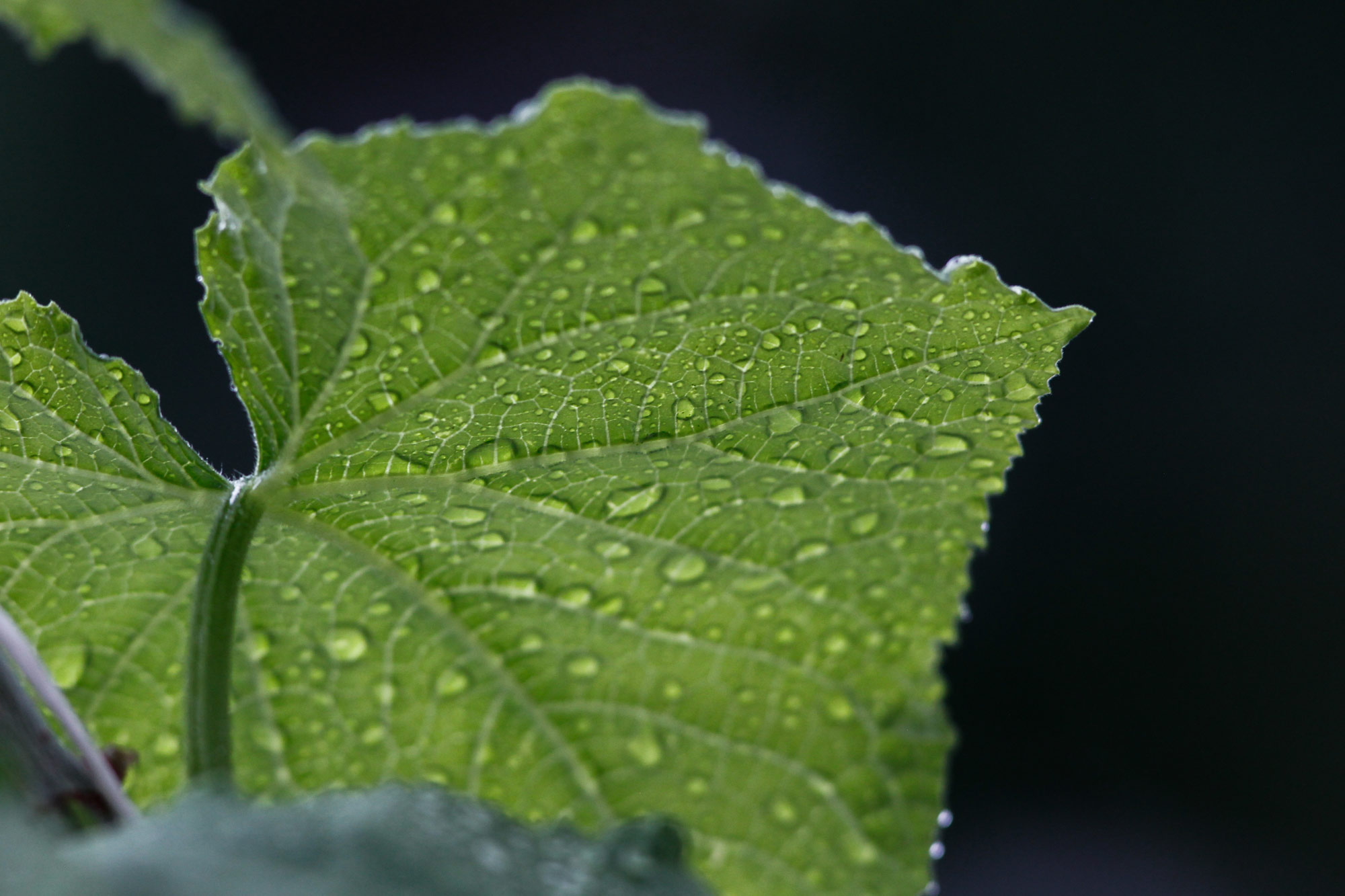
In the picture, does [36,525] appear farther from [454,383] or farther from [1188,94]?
[1188,94]

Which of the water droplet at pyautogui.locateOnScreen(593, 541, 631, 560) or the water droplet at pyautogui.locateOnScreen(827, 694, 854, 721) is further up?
the water droplet at pyautogui.locateOnScreen(593, 541, 631, 560)

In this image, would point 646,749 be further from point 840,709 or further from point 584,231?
point 584,231

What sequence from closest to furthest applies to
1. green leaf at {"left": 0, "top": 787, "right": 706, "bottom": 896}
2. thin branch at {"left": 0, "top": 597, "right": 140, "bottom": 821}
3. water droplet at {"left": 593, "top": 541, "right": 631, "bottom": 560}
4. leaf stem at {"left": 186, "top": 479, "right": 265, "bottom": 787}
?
green leaf at {"left": 0, "top": 787, "right": 706, "bottom": 896}
thin branch at {"left": 0, "top": 597, "right": 140, "bottom": 821}
leaf stem at {"left": 186, "top": 479, "right": 265, "bottom": 787}
water droplet at {"left": 593, "top": 541, "right": 631, "bottom": 560}

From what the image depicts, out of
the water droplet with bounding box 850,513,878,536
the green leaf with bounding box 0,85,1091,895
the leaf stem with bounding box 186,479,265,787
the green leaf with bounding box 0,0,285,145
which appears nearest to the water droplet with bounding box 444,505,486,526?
the green leaf with bounding box 0,85,1091,895

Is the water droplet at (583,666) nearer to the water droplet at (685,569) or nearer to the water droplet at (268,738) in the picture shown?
the water droplet at (685,569)

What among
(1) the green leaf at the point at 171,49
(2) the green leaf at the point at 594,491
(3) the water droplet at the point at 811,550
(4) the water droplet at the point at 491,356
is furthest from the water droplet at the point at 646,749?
(1) the green leaf at the point at 171,49

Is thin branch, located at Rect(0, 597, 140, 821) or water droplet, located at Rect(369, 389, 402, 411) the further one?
water droplet, located at Rect(369, 389, 402, 411)

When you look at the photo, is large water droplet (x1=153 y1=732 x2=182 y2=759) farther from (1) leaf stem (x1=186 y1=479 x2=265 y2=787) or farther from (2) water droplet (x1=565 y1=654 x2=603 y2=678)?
(2) water droplet (x1=565 y1=654 x2=603 y2=678)

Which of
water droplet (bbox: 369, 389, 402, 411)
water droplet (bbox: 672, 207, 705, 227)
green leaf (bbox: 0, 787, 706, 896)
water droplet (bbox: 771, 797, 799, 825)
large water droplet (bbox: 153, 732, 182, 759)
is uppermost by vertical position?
water droplet (bbox: 672, 207, 705, 227)

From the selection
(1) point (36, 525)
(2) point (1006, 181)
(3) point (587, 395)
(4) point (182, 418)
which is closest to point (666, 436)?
(3) point (587, 395)
